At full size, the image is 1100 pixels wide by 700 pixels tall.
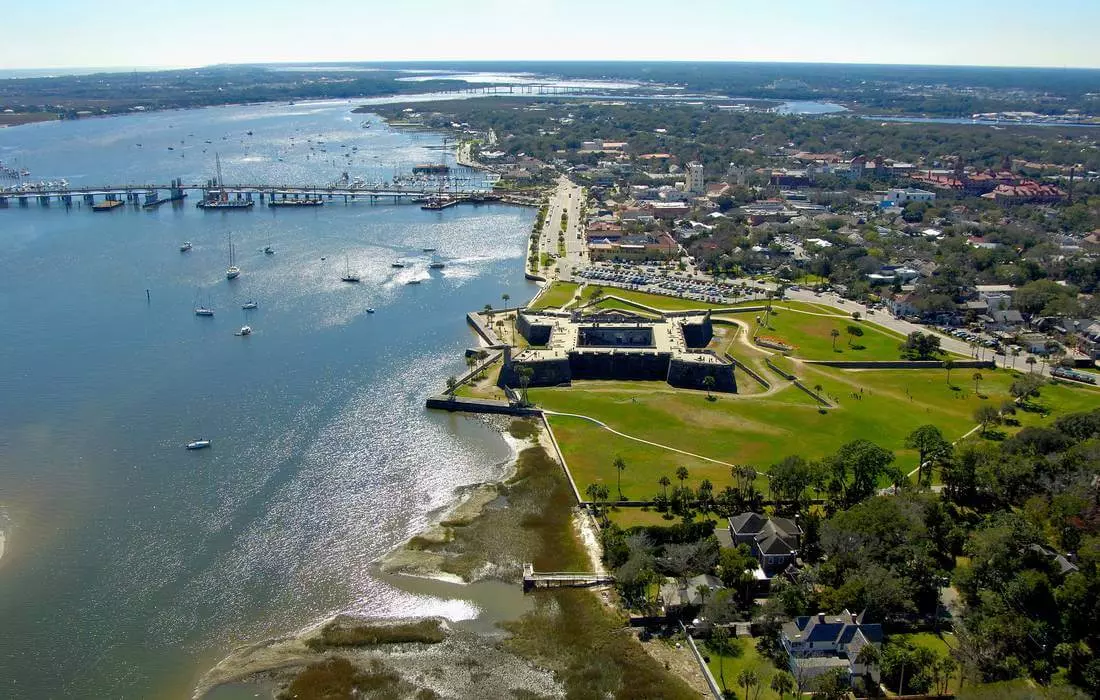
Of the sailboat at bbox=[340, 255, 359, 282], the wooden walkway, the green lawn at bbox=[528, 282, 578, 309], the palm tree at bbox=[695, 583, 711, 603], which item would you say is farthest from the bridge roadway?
the palm tree at bbox=[695, 583, 711, 603]

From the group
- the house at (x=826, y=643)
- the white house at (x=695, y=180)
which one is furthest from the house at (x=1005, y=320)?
the white house at (x=695, y=180)

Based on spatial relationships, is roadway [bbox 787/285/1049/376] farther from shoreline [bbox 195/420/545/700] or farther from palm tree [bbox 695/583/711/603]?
shoreline [bbox 195/420/545/700]

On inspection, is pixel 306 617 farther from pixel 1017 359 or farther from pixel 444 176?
pixel 444 176

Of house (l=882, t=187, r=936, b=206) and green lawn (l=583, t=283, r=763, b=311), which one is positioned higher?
house (l=882, t=187, r=936, b=206)

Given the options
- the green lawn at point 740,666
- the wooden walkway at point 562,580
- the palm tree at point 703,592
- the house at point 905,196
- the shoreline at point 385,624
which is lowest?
the shoreline at point 385,624

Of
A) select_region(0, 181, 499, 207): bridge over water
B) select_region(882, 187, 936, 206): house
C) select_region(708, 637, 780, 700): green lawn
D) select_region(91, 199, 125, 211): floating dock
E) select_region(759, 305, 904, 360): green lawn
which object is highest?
select_region(882, 187, 936, 206): house

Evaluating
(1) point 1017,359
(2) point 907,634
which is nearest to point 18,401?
(2) point 907,634

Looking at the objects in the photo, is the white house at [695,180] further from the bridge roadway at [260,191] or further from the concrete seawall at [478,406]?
the concrete seawall at [478,406]
